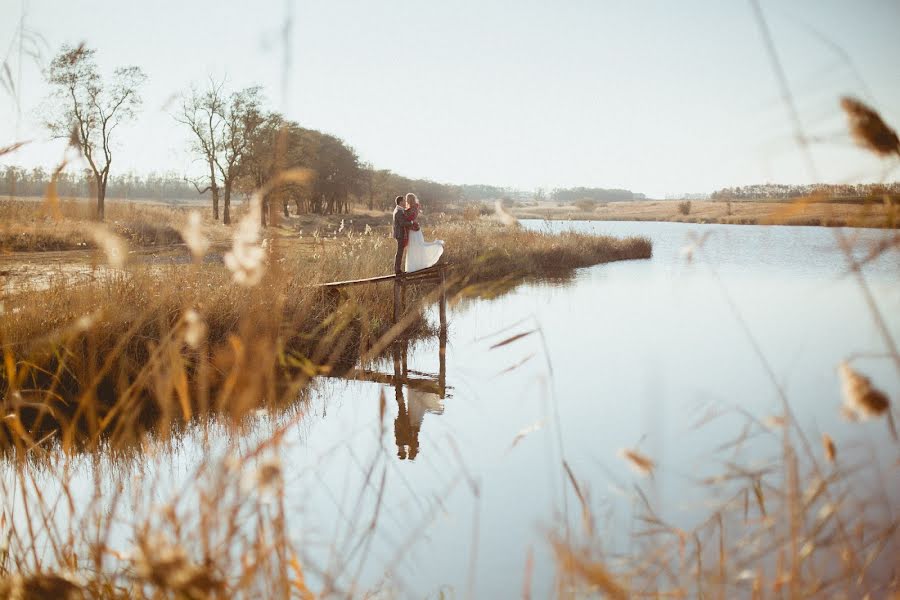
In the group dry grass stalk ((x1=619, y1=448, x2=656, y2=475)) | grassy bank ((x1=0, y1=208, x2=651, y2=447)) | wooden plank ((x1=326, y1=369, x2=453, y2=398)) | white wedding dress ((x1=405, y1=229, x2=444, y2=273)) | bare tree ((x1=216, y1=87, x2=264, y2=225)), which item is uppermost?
bare tree ((x1=216, y1=87, x2=264, y2=225))

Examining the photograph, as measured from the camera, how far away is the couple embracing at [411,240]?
11195 mm

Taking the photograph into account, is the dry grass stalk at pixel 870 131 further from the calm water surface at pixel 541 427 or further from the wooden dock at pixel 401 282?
the wooden dock at pixel 401 282

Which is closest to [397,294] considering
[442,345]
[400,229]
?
[442,345]

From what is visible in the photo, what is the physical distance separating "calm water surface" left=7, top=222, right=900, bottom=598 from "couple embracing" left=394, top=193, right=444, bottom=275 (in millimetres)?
1510

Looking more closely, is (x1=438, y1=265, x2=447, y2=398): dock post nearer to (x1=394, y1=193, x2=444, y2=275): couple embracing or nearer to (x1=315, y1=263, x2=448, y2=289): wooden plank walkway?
(x1=315, y1=263, x2=448, y2=289): wooden plank walkway

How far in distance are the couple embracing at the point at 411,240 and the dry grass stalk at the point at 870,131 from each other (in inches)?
390

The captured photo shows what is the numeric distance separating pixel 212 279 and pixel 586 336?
685 cm

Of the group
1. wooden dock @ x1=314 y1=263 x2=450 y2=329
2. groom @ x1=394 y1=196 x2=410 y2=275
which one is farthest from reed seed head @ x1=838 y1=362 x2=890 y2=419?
groom @ x1=394 y1=196 x2=410 y2=275

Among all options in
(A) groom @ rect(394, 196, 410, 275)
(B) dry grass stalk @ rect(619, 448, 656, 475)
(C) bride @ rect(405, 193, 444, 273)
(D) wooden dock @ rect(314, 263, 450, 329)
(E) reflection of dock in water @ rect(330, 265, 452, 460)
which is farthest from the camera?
(C) bride @ rect(405, 193, 444, 273)

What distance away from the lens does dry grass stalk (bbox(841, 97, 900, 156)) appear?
1.26 m

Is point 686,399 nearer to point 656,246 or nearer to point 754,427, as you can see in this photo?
point 754,427

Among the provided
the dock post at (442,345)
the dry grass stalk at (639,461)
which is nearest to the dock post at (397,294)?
the dock post at (442,345)

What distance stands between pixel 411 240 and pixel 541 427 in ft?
25.4

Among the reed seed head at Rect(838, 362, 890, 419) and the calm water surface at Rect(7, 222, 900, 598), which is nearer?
the reed seed head at Rect(838, 362, 890, 419)
